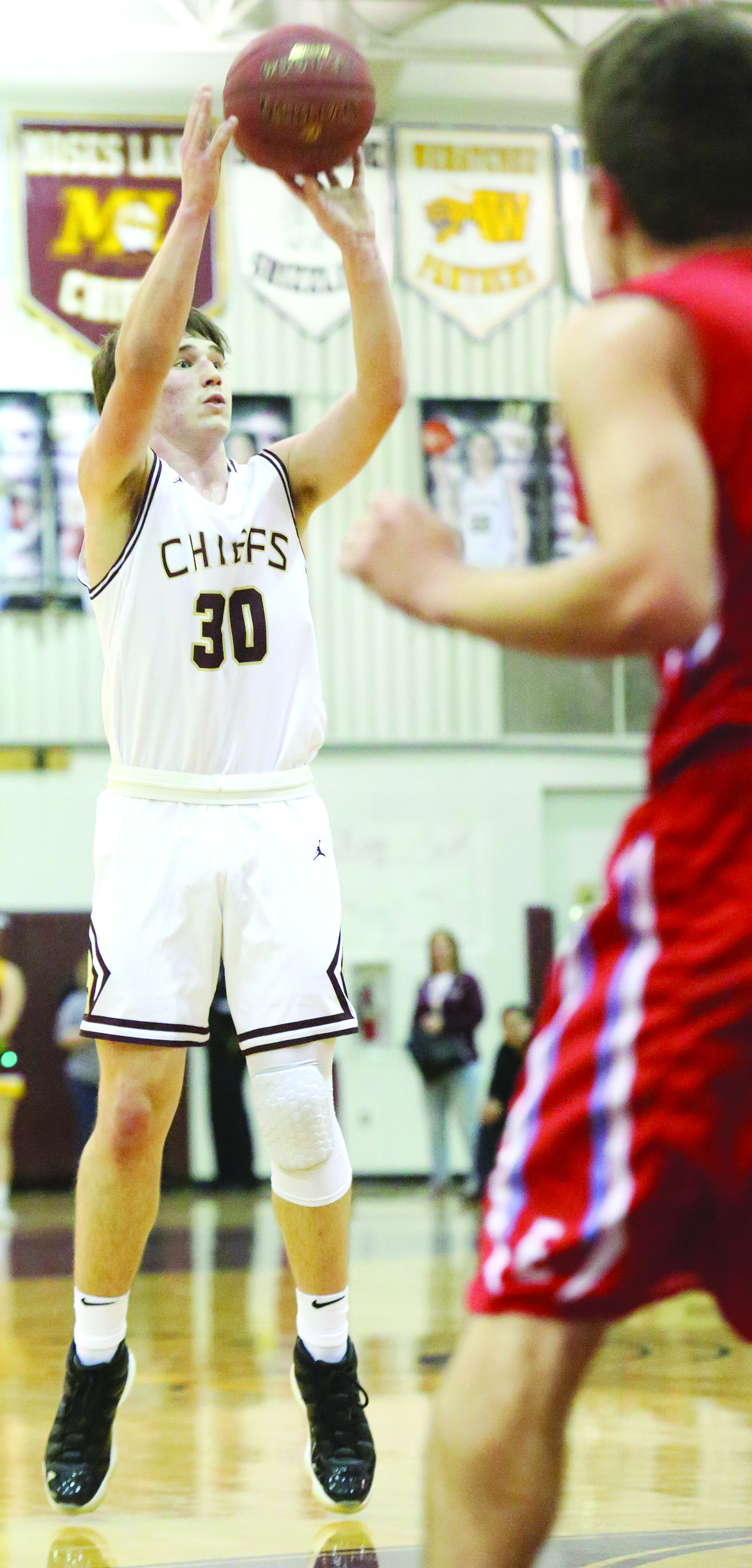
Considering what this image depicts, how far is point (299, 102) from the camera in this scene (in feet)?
10.6

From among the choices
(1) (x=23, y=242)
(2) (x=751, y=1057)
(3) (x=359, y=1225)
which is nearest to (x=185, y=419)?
(2) (x=751, y=1057)

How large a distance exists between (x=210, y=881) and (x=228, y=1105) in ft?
33.0

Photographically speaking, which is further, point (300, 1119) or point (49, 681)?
point (49, 681)

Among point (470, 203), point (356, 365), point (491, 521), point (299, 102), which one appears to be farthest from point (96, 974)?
point (470, 203)

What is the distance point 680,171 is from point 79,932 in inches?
483

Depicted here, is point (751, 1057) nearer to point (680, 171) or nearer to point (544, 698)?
point (680, 171)

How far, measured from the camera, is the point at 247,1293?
6844 mm

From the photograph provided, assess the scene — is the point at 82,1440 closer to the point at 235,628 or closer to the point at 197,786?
the point at 197,786

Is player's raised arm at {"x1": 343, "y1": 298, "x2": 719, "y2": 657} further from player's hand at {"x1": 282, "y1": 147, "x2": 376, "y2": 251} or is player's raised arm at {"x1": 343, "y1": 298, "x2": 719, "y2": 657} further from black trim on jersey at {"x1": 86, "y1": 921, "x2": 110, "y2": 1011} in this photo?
black trim on jersey at {"x1": 86, "y1": 921, "x2": 110, "y2": 1011}

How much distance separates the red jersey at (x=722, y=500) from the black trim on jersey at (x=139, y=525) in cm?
173

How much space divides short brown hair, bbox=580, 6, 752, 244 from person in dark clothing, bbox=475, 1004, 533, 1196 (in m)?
9.01

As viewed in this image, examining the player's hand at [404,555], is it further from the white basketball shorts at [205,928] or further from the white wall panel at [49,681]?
the white wall panel at [49,681]

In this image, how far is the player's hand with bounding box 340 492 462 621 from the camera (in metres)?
1.72

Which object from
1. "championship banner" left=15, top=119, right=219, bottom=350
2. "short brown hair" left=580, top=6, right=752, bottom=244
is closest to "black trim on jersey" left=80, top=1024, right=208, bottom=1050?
"short brown hair" left=580, top=6, right=752, bottom=244
